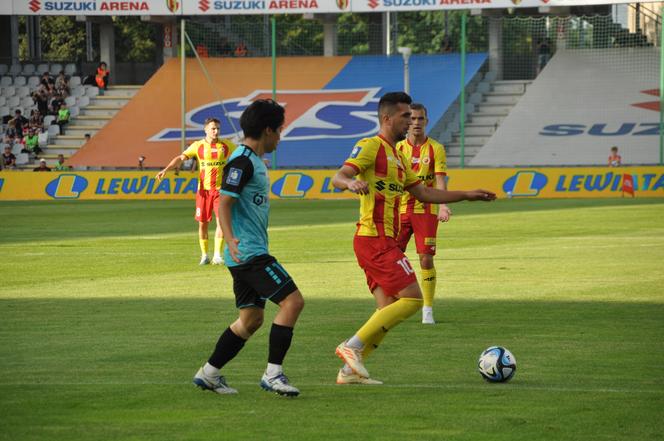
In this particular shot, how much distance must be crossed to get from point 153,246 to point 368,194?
45.9 ft

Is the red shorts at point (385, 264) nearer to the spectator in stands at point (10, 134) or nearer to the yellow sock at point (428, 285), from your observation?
the yellow sock at point (428, 285)

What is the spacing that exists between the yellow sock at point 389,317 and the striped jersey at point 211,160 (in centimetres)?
1067

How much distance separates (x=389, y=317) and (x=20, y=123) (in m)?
41.5

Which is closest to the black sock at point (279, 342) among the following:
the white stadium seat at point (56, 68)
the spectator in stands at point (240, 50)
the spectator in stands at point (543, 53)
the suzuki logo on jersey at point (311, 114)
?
the suzuki logo on jersey at point (311, 114)

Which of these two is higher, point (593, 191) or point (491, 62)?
point (491, 62)

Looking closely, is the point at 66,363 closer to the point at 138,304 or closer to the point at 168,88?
the point at 138,304

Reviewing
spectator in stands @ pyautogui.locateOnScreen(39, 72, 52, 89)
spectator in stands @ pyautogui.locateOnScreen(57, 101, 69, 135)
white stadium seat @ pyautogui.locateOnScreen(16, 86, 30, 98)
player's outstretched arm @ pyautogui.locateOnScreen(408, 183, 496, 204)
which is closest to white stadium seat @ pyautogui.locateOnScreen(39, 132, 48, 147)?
spectator in stands @ pyautogui.locateOnScreen(57, 101, 69, 135)

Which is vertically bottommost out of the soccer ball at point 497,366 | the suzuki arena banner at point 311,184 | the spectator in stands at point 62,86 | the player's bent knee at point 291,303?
the suzuki arena banner at point 311,184

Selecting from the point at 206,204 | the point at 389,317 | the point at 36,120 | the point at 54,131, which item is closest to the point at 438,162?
the point at 389,317

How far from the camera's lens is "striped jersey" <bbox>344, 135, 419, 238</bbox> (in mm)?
9188

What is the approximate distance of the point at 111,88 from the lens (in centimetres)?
5156

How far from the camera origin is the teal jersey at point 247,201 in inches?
317

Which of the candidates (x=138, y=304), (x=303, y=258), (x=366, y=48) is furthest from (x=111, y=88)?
(x=138, y=304)

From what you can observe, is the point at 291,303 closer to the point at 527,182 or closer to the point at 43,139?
the point at 527,182
